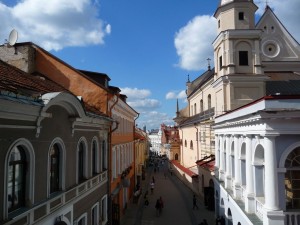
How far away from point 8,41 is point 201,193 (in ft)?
70.0

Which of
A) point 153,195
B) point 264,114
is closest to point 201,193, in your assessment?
point 153,195

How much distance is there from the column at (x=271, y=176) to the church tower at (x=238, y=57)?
47.5ft

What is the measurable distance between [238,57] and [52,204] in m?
19.5

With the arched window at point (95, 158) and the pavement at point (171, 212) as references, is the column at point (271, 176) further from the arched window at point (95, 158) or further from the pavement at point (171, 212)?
the pavement at point (171, 212)

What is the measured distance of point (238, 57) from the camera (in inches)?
975

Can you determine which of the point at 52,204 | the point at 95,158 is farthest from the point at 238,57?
the point at 52,204

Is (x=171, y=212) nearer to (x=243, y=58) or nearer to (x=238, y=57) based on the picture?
(x=238, y=57)

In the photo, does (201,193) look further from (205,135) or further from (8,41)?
(8,41)

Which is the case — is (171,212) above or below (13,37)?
below

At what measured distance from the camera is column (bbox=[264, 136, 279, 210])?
31.7ft

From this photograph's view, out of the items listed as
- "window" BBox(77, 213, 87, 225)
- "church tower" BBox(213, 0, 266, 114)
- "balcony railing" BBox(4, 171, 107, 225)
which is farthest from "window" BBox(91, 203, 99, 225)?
"church tower" BBox(213, 0, 266, 114)

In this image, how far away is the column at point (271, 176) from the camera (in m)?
9.67

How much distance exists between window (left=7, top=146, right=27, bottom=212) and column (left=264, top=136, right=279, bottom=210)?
275 inches

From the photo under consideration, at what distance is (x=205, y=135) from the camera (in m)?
31.7
